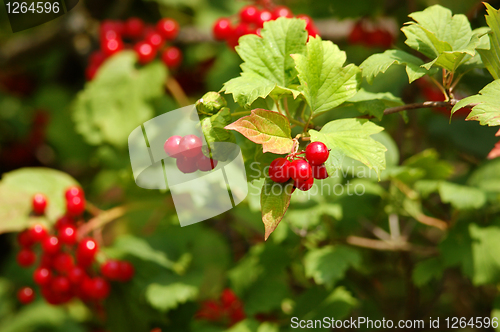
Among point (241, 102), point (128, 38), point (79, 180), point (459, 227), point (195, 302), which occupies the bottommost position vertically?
point (79, 180)

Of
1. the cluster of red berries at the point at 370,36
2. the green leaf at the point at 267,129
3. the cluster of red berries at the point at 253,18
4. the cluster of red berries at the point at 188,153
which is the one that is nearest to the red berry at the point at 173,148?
the cluster of red berries at the point at 188,153

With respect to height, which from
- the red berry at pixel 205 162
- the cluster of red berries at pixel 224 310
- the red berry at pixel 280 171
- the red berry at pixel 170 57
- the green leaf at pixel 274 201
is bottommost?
the cluster of red berries at pixel 224 310

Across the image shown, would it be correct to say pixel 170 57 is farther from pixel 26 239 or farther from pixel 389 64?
pixel 389 64

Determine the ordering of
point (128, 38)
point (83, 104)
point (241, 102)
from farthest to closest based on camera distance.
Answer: point (128, 38) → point (83, 104) → point (241, 102)

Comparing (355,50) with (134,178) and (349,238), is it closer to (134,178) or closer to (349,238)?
(349,238)

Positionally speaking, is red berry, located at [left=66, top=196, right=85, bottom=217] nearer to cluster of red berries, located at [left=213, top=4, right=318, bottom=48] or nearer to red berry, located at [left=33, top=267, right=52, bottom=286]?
red berry, located at [left=33, top=267, right=52, bottom=286]

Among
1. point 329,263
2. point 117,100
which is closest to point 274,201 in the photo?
point 329,263

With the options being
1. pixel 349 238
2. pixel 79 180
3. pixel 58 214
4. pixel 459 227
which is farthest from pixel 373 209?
pixel 79 180

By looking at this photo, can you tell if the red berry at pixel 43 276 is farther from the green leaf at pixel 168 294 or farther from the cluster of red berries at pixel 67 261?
the green leaf at pixel 168 294
